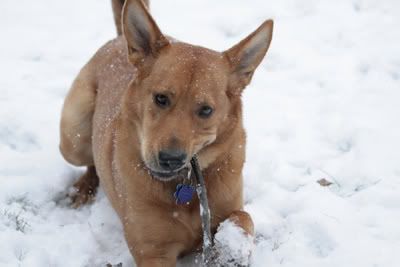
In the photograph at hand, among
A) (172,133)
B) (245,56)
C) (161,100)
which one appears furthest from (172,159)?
(245,56)

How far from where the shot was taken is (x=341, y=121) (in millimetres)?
5762

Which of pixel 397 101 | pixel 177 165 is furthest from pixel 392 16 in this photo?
pixel 177 165

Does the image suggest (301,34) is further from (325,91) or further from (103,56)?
(103,56)

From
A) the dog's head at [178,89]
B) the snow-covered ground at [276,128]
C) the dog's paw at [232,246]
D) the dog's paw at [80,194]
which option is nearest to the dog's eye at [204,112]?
the dog's head at [178,89]

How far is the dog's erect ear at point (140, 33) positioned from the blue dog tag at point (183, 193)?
0.89m

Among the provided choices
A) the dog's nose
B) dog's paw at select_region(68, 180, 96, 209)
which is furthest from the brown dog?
dog's paw at select_region(68, 180, 96, 209)

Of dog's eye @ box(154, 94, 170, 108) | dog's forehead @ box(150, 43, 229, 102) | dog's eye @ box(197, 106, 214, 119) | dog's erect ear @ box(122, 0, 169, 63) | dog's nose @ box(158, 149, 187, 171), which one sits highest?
dog's erect ear @ box(122, 0, 169, 63)

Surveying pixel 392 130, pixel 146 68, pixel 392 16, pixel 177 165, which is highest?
pixel 146 68

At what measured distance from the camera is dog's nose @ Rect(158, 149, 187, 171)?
3.38 m

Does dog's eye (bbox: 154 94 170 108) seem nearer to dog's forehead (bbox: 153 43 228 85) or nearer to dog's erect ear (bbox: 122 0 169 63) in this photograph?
dog's forehead (bbox: 153 43 228 85)

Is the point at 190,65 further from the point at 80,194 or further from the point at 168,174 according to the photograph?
the point at 80,194

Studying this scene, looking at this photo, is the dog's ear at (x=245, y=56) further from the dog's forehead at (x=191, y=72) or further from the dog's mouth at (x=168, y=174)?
the dog's mouth at (x=168, y=174)

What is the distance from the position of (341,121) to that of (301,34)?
186 centimetres

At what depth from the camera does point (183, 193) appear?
151 inches
